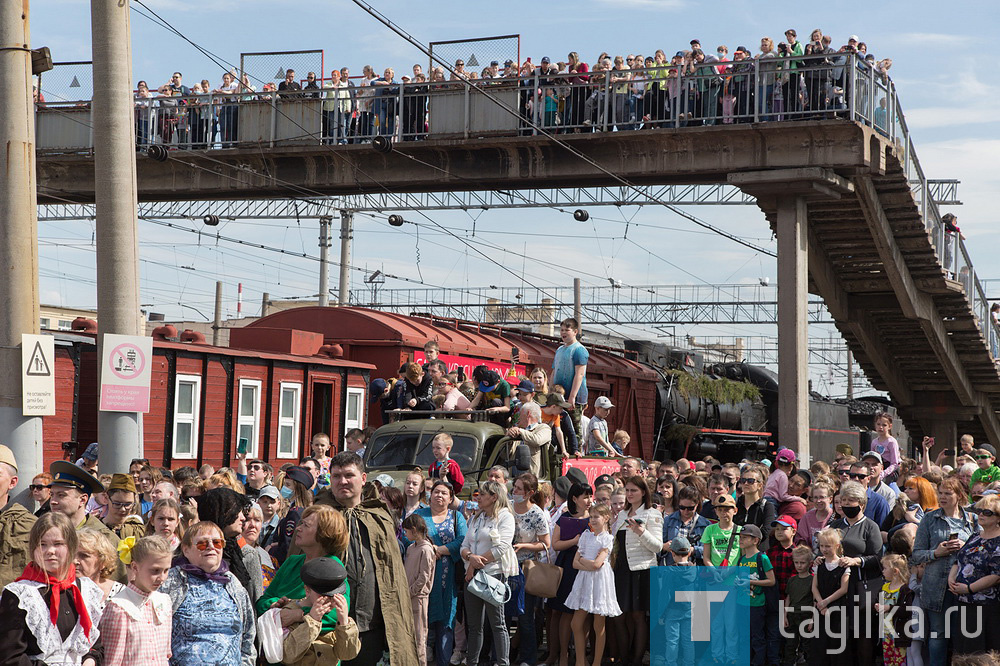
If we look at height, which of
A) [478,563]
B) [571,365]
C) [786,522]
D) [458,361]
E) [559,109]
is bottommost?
[478,563]

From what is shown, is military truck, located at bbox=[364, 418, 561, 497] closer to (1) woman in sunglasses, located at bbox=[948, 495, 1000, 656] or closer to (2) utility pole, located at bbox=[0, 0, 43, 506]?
(2) utility pole, located at bbox=[0, 0, 43, 506]

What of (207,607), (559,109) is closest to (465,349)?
(559,109)

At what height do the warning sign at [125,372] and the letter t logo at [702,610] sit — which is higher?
the warning sign at [125,372]

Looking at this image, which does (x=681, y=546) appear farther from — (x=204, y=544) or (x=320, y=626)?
(x=204, y=544)

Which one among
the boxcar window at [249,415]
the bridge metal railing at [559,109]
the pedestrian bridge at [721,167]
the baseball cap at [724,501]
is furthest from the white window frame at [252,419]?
the baseball cap at [724,501]

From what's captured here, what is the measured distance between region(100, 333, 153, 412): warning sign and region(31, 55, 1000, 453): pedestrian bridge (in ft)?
35.7

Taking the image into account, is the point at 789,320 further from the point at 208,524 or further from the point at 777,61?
the point at 208,524

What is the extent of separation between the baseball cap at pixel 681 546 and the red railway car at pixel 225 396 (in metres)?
8.47

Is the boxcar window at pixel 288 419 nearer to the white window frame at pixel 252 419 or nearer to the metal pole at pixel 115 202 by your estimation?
the white window frame at pixel 252 419

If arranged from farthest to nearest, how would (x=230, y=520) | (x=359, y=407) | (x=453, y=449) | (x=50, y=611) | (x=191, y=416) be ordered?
(x=359, y=407) < (x=191, y=416) < (x=453, y=449) < (x=230, y=520) < (x=50, y=611)

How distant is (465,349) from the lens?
21.8 metres

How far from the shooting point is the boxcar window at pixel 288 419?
61.3 feet

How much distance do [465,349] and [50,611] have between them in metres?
16.7

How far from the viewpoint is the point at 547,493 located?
1164 cm
